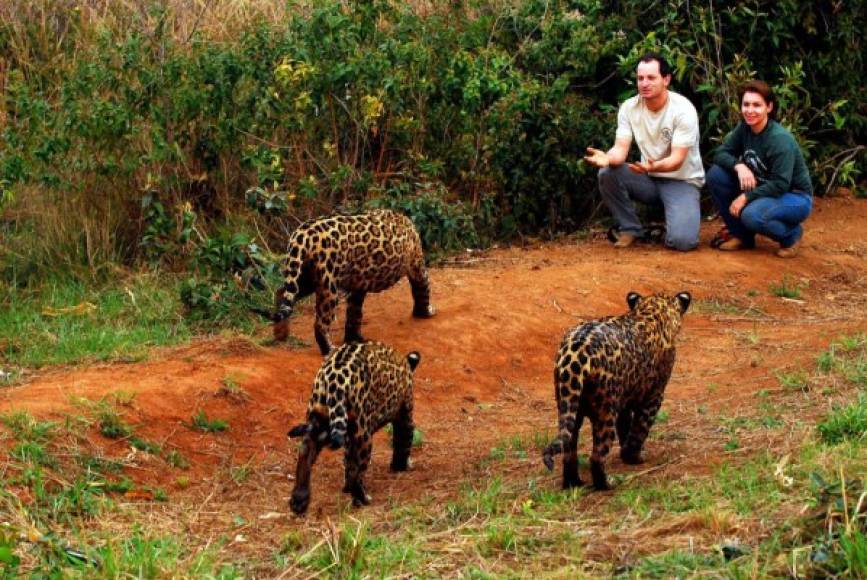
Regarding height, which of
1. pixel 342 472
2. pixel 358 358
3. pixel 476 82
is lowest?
pixel 342 472

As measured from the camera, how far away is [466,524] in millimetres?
6480

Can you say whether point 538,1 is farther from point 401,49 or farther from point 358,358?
point 358,358

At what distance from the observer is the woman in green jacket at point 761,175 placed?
12273 mm

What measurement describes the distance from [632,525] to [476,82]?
6.89 metres

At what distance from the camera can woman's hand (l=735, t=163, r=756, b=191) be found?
1249 cm

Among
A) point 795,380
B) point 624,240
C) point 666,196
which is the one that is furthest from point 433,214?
point 795,380

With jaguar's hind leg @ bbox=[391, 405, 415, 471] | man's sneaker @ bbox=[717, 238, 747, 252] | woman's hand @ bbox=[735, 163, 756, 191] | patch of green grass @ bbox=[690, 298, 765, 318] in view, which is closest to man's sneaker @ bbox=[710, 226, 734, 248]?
man's sneaker @ bbox=[717, 238, 747, 252]

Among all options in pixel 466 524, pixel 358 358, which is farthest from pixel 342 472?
pixel 466 524

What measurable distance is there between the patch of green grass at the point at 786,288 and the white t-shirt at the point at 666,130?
1223mm

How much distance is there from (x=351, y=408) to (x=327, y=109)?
5.62m

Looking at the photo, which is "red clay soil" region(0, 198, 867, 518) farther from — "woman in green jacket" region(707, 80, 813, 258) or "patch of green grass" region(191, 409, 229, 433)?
"woman in green jacket" region(707, 80, 813, 258)

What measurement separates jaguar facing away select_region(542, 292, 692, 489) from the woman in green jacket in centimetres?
490

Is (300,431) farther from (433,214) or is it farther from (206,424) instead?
(433,214)

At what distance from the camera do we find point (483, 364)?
10258 mm
